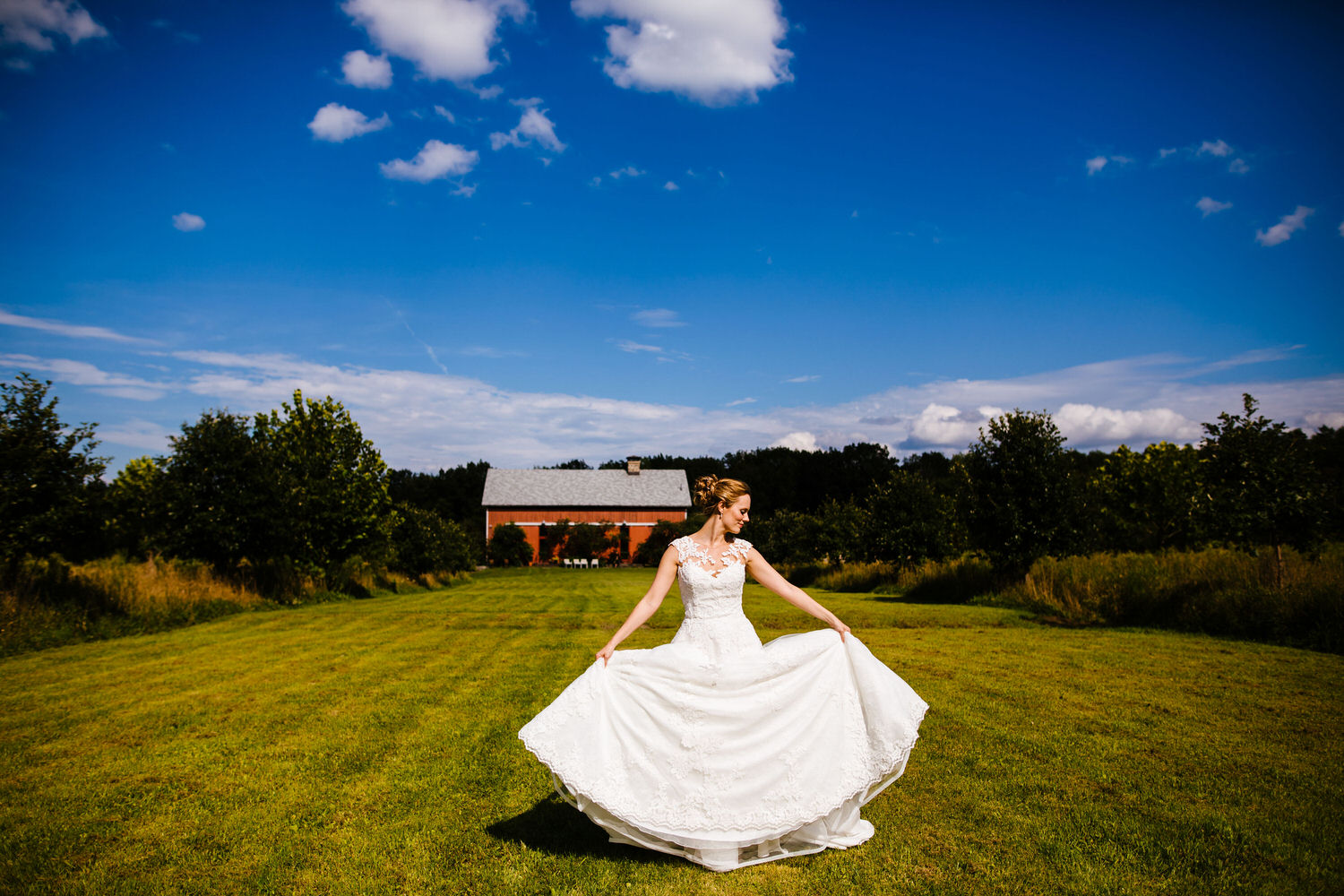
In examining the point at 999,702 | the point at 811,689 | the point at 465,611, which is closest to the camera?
the point at 811,689

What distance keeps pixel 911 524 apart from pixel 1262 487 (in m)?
14.7

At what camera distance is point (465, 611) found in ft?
67.1

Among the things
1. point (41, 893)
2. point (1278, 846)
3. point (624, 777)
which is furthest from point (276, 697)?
point (1278, 846)

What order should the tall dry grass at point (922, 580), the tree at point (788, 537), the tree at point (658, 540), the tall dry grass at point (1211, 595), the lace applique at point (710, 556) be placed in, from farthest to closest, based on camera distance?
the tree at point (658, 540) < the tree at point (788, 537) < the tall dry grass at point (922, 580) < the tall dry grass at point (1211, 595) < the lace applique at point (710, 556)

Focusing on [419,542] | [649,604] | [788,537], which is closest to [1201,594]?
[649,604]

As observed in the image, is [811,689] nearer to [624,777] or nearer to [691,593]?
[691,593]

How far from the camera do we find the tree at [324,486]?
21.3m

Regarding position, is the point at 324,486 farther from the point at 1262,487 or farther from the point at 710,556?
the point at 1262,487

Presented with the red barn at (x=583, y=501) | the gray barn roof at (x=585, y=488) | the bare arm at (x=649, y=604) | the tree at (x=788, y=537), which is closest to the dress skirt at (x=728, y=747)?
the bare arm at (x=649, y=604)

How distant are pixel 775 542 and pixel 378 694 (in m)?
32.3

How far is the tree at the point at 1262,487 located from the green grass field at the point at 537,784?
3.45m

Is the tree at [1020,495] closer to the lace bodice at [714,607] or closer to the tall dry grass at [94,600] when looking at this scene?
the lace bodice at [714,607]

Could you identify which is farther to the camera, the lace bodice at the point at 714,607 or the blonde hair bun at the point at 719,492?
the blonde hair bun at the point at 719,492

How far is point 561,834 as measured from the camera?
483 centimetres
